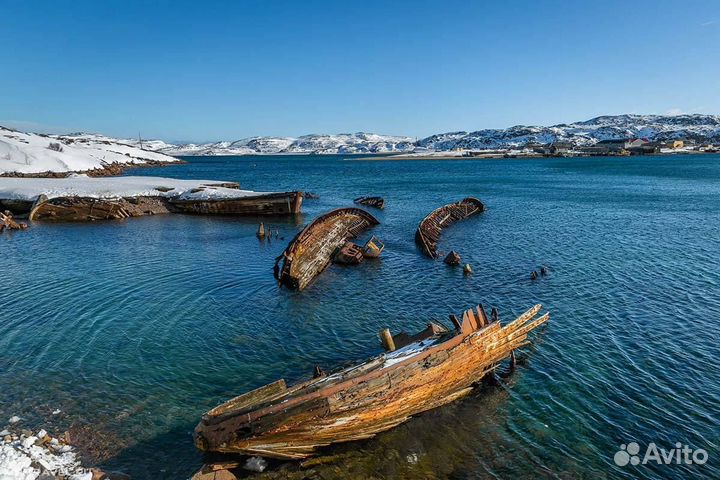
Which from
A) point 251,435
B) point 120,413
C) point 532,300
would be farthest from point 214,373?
point 532,300

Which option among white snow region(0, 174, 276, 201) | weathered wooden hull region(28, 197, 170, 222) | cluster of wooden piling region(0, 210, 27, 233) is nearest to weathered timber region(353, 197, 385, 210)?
white snow region(0, 174, 276, 201)

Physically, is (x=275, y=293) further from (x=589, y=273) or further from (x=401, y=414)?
(x=589, y=273)

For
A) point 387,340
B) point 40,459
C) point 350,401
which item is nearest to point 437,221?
point 387,340

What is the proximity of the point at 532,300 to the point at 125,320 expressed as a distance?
63.3 feet

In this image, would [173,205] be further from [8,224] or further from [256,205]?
[8,224]

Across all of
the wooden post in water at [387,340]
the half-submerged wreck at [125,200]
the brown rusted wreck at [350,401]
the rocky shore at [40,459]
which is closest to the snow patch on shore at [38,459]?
the rocky shore at [40,459]

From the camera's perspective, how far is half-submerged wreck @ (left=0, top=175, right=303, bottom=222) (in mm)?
45344

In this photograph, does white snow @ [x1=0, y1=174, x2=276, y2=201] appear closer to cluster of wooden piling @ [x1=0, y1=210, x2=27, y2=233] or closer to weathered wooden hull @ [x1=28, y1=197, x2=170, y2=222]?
weathered wooden hull @ [x1=28, y1=197, x2=170, y2=222]

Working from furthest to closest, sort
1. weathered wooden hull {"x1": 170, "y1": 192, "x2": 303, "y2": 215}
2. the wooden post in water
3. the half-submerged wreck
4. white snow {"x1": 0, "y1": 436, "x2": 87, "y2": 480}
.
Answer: weathered wooden hull {"x1": 170, "y1": 192, "x2": 303, "y2": 215}, the half-submerged wreck, the wooden post in water, white snow {"x1": 0, "y1": 436, "x2": 87, "y2": 480}

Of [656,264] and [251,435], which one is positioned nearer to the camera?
[251,435]

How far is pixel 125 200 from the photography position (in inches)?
1956

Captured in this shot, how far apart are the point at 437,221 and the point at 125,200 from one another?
3558 cm

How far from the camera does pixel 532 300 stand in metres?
21.8

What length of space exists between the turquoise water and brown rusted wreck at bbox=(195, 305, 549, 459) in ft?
2.10
